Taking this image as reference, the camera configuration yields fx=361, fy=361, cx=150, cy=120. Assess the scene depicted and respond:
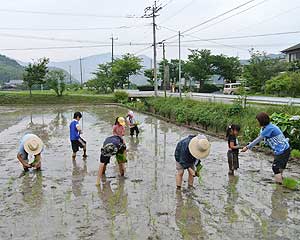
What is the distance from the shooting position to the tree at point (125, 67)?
52.3 metres

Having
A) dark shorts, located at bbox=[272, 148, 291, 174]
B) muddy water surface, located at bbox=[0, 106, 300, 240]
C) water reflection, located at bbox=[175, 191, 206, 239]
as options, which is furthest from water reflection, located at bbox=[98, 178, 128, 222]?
dark shorts, located at bbox=[272, 148, 291, 174]

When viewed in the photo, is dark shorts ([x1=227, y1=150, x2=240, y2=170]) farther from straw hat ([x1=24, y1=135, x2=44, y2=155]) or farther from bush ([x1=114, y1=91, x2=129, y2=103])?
bush ([x1=114, y1=91, x2=129, y2=103])

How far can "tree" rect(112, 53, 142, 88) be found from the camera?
5234 centimetres

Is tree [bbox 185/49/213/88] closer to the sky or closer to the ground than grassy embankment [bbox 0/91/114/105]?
closer to the sky

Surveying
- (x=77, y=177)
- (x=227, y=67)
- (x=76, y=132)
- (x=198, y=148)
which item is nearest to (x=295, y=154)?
(x=198, y=148)

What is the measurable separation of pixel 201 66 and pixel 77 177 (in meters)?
45.1

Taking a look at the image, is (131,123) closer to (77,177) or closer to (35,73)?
(77,177)

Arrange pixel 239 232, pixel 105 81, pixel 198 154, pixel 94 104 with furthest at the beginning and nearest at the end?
pixel 105 81
pixel 94 104
pixel 198 154
pixel 239 232

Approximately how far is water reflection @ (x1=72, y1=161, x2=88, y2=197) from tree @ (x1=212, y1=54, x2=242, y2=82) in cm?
4395

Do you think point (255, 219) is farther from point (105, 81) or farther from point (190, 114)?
point (105, 81)

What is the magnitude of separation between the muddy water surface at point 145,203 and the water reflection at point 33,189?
2 centimetres

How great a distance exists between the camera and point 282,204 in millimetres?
6254

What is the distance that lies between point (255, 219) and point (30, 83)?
39.6 m

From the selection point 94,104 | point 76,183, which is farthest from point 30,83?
point 76,183
